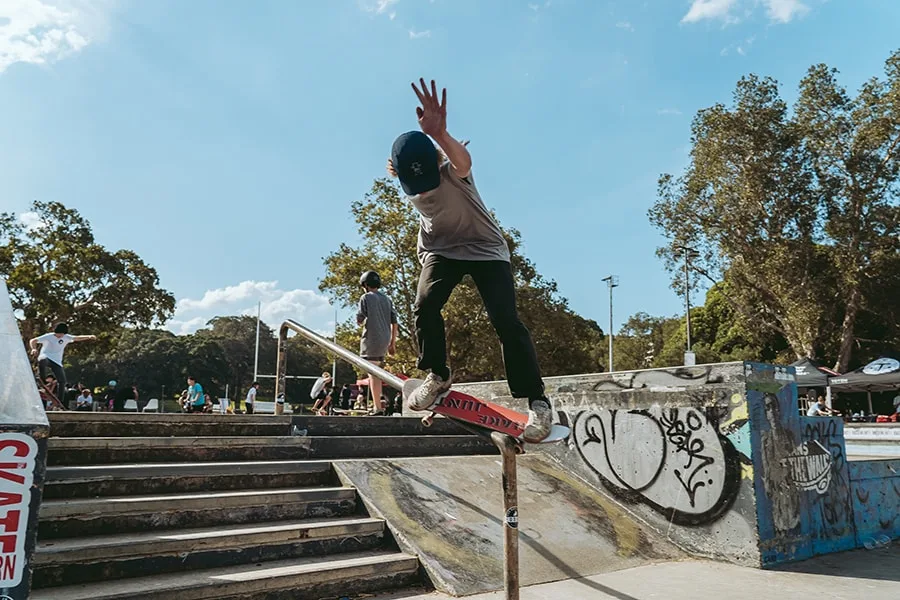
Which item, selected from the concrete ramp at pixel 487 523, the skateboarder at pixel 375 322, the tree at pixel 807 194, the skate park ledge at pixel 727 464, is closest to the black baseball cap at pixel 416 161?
the concrete ramp at pixel 487 523

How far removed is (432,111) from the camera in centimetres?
312

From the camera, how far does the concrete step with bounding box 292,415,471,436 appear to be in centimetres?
562

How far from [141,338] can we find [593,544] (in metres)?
72.1

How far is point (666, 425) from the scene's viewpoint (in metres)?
5.66

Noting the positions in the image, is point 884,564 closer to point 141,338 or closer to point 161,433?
point 161,433

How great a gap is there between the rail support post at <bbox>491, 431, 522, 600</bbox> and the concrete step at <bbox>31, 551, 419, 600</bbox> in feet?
5.17

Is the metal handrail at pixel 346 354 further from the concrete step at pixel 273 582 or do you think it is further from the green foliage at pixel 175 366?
the green foliage at pixel 175 366

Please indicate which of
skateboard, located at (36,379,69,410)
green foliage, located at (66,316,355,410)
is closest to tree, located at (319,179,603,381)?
skateboard, located at (36,379,69,410)

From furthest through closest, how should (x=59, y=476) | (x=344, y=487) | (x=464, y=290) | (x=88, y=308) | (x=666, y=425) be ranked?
(x=88, y=308) < (x=464, y=290) < (x=666, y=425) < (x=344, y=487) < (x=59, y=476)

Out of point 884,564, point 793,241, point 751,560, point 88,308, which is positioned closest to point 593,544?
point 751,560

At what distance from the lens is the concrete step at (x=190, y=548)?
11.1 feet

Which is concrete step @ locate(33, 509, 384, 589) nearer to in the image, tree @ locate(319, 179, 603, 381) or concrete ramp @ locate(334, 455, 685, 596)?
concrete ramp @ locate(334, 455, 685, 596)

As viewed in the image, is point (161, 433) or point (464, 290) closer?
point (161, 433)

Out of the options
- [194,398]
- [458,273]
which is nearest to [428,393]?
[458,273]
